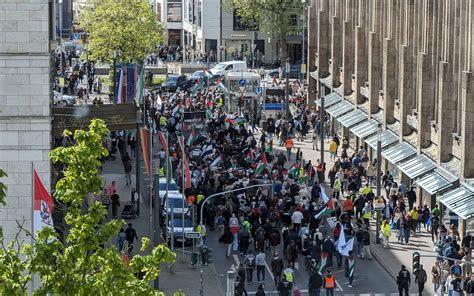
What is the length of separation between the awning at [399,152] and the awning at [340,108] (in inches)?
512

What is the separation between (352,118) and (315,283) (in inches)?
1287

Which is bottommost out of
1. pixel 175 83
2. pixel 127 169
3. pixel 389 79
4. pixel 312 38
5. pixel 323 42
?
pixel 127 169

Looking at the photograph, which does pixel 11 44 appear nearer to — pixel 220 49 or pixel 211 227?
pixel 211 227

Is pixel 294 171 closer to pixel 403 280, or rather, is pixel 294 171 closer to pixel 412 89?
pixel 412 89

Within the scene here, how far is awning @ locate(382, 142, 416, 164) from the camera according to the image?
61000 millimetres

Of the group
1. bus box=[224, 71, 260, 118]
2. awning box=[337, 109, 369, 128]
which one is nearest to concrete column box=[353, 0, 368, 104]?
awning box=[337, 109, 369, 128]

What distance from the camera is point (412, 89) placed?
64.1 meters

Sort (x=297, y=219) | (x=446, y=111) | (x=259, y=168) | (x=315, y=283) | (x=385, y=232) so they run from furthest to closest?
(x=259, y=168) < (x=446, y=111) < (x=297, y=219) < (x=385, y=232) < (x=315, y=283)

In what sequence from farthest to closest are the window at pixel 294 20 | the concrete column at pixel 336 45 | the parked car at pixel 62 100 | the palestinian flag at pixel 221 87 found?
1. the window at pixel 294 20
2. the palestinian flag at pixel 221 87
3. the parked car at pixel 62 100
4. the concrete column at pixel 336 45

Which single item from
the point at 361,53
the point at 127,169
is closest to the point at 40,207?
the point at 127,169

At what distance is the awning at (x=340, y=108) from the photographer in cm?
7675

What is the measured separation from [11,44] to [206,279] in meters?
13.6

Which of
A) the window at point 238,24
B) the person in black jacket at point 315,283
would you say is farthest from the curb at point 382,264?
the window at point 238,24

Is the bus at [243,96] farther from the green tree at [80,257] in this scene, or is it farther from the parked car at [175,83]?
the green tree at [80,257]
